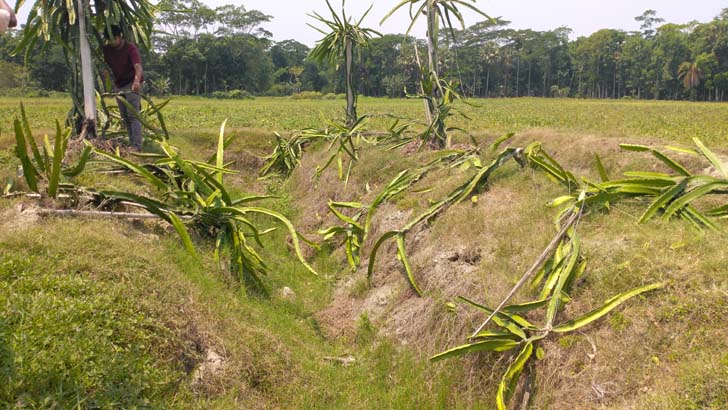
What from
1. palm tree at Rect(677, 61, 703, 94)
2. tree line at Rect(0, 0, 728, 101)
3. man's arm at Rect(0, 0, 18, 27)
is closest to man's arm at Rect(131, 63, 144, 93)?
man's arm at Rect(0, 0, 18, 27)

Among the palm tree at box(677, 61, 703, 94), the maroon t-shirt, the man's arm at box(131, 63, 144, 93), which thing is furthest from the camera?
the palm tree at box(677, 61, 703, 94)

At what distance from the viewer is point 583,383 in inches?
115

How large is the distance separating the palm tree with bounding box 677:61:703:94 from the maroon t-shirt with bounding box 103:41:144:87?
5492cm

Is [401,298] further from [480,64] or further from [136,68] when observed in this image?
[480,64]

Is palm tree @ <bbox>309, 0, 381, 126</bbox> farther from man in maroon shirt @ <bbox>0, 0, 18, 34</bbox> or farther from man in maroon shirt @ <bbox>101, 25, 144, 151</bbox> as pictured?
man in maroon shirt @ <bbox>0, 0, 18, 34</bbox>

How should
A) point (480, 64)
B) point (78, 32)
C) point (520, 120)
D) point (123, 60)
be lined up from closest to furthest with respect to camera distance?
1. point (78, 32)
2. point (123, 60)
3. point (520, 120)
4. point (480, 64)

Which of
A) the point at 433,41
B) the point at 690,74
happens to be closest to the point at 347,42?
the point at 433,41

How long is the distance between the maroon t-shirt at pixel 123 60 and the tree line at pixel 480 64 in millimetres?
35391

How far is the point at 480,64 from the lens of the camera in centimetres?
6138

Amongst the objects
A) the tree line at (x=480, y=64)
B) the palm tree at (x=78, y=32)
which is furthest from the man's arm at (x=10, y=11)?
the tree line at (x=480, y=64)

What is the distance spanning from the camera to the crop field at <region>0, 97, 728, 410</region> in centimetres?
282

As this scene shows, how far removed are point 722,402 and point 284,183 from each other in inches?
339

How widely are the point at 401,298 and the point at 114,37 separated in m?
5.81

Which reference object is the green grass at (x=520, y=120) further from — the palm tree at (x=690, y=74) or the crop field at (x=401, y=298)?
the palm tree at (x=690, y=74)
